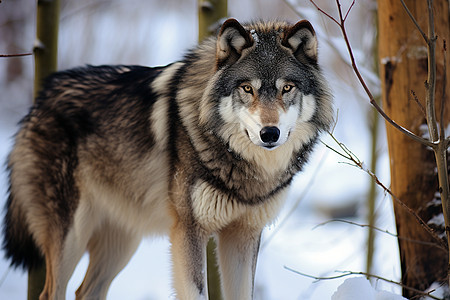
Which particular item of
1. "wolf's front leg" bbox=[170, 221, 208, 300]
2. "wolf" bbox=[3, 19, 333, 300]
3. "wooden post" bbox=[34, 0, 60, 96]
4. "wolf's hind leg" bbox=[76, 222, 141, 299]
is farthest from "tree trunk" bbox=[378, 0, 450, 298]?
"wooden post" bbox=[34, 0, 60, 96]

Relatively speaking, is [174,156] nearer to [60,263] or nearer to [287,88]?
[287,88]

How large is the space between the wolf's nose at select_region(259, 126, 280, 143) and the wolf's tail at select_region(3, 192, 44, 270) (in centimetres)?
218

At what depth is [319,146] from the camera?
4.61m

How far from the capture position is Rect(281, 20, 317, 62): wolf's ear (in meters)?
2.87

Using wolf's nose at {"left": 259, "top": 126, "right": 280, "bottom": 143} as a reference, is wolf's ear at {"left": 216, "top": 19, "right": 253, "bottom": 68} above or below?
above

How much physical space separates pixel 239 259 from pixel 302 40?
146 cm

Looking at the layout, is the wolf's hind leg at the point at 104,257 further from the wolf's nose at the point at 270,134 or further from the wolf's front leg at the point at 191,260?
the wolf's nose at the point at 270,134

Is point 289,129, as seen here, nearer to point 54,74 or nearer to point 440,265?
point 440,265

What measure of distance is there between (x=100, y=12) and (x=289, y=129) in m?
9.70

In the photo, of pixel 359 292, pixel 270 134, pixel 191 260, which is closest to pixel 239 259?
pixel 191 260

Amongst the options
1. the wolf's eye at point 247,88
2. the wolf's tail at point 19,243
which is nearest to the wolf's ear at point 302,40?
the wolf's eye at point 247,88

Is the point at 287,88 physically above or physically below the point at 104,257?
above

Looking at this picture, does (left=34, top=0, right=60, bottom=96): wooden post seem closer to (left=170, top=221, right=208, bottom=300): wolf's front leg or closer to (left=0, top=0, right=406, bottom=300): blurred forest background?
(left=0, top=0, right=406, bottom=300): blurred forest background

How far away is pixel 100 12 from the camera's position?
11438mm
